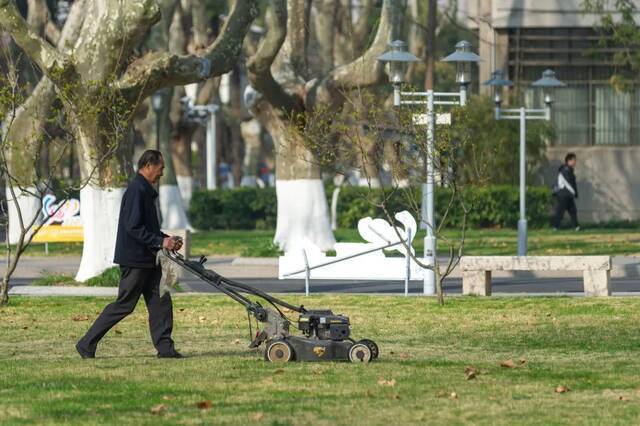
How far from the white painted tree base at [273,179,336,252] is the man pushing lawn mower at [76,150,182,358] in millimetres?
17111

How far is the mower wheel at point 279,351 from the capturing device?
1362 centimetres

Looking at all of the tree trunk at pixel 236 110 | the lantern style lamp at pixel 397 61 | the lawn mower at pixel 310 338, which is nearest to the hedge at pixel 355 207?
the lantern style lamp at pixel 397 61

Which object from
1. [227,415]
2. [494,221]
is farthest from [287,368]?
[494,221]

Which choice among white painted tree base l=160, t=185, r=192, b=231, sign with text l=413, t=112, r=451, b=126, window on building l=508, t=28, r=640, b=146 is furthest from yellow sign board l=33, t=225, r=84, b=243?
window on building l=508, t=28, r=640, b=146

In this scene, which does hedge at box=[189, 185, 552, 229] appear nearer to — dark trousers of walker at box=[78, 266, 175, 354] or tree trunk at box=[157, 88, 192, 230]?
tree trunk at box=[157, 88, 192, 230]

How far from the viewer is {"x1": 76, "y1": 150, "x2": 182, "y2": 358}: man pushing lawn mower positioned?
13.9m

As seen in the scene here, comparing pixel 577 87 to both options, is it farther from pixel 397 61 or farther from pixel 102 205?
pixel 102 205

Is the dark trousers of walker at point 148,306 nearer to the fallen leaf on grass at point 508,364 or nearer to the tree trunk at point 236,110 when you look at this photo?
the fallen leaf on grass at point 508,364

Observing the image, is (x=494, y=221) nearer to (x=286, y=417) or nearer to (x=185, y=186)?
(x=185, y=186)

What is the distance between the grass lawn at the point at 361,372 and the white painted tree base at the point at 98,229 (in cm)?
466

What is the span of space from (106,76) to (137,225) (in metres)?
9.54

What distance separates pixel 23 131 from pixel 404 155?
1482cm

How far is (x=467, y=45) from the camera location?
2459 cm

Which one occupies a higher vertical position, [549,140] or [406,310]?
[549,140]
